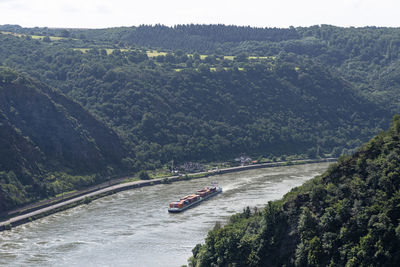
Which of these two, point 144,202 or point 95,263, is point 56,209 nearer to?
point 144,202

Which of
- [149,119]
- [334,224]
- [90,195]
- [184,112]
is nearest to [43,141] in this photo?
[90,195]

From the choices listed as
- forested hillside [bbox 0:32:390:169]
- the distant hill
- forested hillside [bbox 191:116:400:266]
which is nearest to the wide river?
the distant hill

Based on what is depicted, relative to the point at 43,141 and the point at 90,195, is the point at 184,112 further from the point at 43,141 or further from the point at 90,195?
the point at 90,195

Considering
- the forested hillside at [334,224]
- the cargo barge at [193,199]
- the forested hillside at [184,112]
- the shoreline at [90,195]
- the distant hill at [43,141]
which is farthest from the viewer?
the forested hillside at [184,112]

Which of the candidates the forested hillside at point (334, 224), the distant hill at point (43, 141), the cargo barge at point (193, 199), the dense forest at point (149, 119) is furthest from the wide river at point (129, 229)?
the dense forest at point (149, 119)

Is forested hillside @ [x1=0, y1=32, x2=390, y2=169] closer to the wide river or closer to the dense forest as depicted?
the dense forest

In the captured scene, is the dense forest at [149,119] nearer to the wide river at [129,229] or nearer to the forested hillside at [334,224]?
the wide river at [129,229]

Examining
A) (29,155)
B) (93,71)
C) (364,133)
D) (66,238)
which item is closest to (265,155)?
(364,133)
